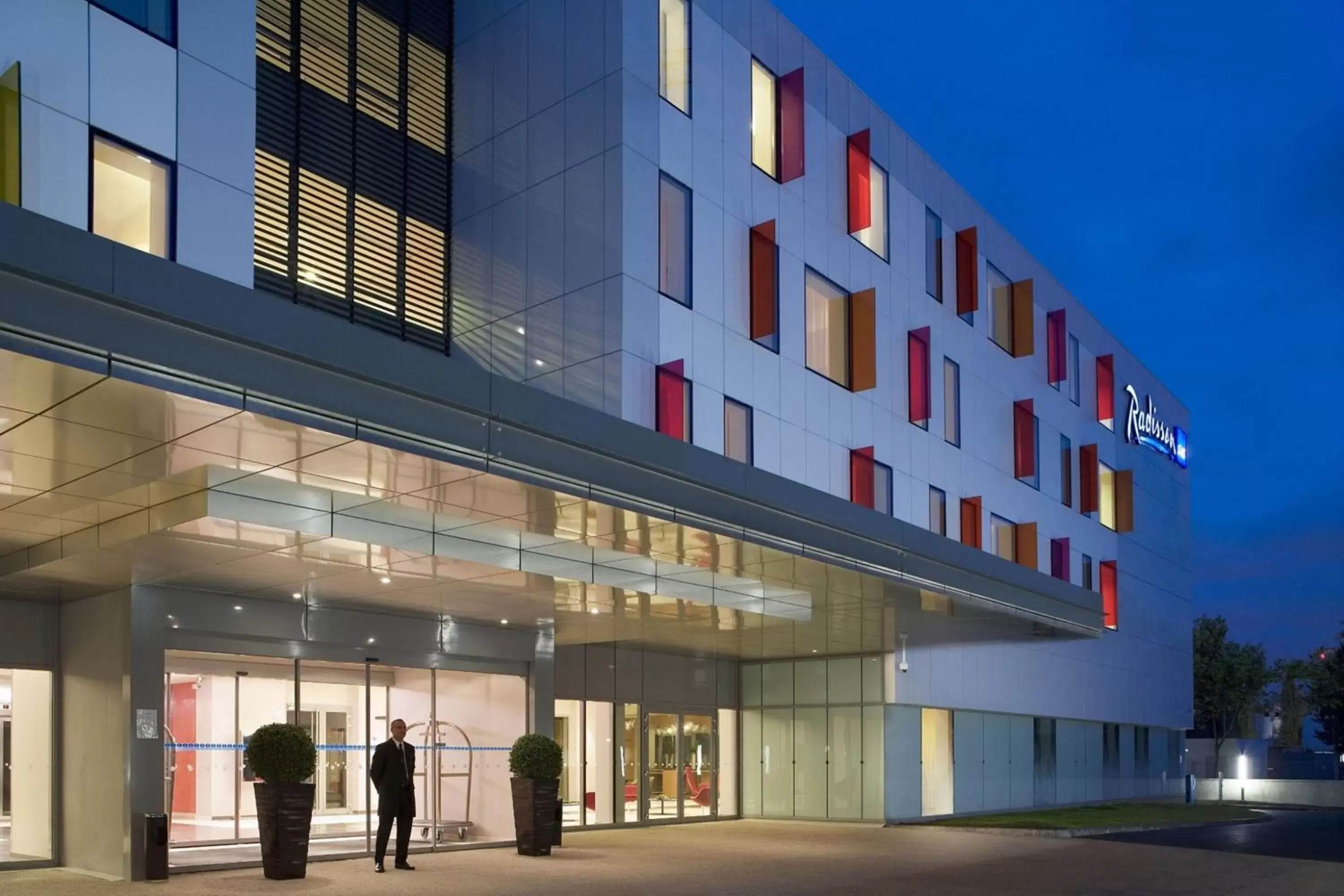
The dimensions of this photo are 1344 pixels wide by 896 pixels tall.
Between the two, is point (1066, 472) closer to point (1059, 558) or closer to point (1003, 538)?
point (1059, 558)

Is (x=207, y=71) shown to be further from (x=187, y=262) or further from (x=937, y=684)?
(x=937, y=684)

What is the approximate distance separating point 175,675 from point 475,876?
183 inches

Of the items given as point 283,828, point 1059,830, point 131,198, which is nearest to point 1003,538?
point 1059,830

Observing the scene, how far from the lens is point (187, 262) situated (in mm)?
17000

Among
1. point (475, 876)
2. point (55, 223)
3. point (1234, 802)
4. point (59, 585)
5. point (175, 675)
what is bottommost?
point (1234, 802)

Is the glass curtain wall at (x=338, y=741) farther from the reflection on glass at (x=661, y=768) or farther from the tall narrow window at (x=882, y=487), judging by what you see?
the tall narrow window at (x=882, y=487)

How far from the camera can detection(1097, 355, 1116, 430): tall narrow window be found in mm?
43750

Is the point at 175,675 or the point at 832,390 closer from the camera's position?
the point at 175,675

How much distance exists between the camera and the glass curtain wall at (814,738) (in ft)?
97.6

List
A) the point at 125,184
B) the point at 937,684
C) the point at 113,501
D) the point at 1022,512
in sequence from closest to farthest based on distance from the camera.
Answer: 1. the point at 113,501
2. the point at 125,184
3. the point at 937,684
4. the point at 1022,512

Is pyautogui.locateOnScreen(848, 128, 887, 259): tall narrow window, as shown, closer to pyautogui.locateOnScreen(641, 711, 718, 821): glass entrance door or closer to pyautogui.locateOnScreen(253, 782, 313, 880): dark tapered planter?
pyautogui.locateOnScreen(641, 711, 718, 821): glass entrance door

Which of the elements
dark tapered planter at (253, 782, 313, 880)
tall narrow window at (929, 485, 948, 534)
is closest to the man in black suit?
dark tapered planter at (253, 782, 313, 880)

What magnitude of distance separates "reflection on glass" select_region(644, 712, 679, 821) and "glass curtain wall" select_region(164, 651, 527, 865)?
6.44 metres

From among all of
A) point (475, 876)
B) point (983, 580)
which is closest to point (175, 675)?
point (475, 876)
